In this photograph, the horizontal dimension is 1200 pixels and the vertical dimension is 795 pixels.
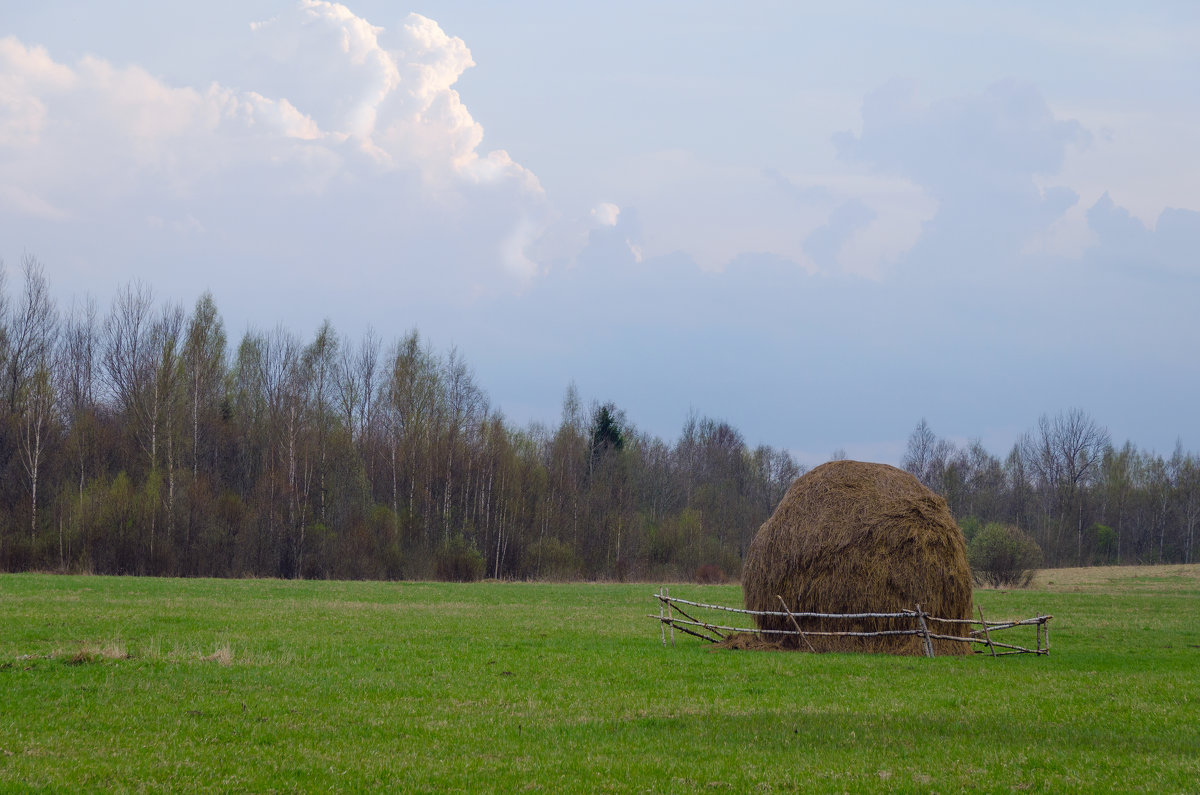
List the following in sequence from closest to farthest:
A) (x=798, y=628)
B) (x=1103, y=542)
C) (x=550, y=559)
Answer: (x=798, y=628), (x=550, y=559), (x=1103, y=542)

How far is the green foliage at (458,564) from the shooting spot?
193ft

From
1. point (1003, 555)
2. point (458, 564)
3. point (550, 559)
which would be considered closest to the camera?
point (1003, 555)

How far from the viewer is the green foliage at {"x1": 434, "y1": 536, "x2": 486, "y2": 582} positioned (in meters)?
58.7

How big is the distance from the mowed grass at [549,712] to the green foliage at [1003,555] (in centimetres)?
2857

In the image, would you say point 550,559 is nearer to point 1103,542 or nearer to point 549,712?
point 549,712

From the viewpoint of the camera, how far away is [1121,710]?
13.0 metres

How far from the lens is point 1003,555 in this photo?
5119 centimetres

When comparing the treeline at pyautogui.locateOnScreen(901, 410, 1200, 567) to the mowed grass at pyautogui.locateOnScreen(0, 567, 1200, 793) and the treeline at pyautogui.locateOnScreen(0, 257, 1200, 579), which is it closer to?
the treeline at pyautogui.locateOnScreen(0, 257, 1200, 579)

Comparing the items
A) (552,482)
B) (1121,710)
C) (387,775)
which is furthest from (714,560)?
(387,775)

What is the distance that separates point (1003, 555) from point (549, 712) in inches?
1808

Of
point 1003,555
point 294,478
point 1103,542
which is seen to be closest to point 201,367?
point 294,478

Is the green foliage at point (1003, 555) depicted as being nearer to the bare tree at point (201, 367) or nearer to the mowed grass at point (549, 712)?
the mowed grass at point (549, 712)

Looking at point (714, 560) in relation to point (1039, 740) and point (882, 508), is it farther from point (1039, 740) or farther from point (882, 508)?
point (1039, 740)

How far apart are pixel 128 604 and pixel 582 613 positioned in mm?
14413
